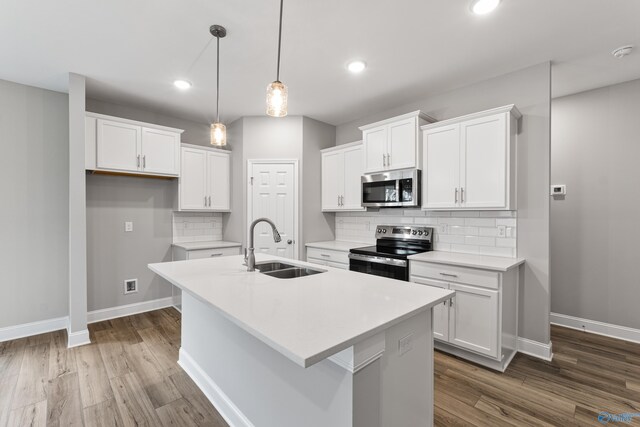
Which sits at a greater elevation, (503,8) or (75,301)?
(503,8)

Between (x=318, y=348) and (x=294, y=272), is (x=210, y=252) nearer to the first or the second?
(x=294, y=272)

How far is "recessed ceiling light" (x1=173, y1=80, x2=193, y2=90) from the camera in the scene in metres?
3.15

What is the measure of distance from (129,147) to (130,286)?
1756 millimetres

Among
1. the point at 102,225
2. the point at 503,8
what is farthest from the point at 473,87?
the point at 102,225

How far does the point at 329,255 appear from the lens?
3.86 m

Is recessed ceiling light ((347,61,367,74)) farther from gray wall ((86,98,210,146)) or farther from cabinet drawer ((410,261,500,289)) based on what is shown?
gray wall ((86,98,210,146))

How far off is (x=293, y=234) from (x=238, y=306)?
2.84 metres

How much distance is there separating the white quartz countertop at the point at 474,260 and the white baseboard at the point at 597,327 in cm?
133

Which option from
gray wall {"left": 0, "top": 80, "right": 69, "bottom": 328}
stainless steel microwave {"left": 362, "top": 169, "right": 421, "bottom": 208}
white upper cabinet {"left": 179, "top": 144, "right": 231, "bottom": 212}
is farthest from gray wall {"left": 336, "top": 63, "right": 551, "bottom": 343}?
gray wall {"left": 0, "top": 80, "right": 69, "bottom": 328}

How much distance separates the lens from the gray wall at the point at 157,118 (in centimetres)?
365

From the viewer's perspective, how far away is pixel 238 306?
1.32 meters

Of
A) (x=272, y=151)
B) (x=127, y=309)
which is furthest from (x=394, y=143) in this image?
(x=127, y=309)

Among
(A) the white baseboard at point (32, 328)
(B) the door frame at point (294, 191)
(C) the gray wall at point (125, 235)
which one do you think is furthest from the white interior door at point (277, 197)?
(A) the white baseboard at point (32, 328)

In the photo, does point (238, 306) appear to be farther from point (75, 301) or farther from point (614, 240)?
point (614, 240)
